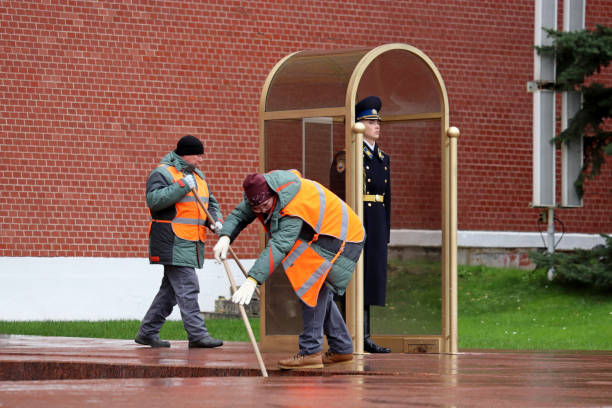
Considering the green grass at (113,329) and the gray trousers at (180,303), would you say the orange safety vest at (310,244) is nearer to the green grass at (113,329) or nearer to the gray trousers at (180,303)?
the gray trousers at (180,303)

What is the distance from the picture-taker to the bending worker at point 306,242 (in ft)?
22.9

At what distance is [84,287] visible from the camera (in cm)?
1459

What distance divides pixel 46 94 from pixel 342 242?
26.9 feet

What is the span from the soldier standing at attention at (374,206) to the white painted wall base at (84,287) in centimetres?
637

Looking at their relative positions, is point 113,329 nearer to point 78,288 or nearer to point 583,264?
point 78,288

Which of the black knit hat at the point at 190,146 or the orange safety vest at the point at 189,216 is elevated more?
the black knit hat at the point at 190,146

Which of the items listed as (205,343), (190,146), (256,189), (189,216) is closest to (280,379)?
(256,189)

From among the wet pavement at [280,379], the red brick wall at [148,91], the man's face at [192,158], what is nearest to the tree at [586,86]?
the red brick wall at [148,91]

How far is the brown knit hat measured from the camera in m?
6.92

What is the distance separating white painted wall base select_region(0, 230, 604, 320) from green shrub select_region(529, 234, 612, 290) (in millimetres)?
4055

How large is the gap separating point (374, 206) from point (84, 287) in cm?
675

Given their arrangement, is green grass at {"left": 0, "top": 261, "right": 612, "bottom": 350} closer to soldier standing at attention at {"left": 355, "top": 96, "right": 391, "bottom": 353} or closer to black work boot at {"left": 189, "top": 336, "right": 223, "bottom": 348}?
soldier standing at attention at {"left": 355, "top": 96, "right": 391, "bottom": 353}

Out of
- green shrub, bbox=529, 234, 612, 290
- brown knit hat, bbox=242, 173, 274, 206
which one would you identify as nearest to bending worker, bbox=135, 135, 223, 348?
brown knit hat, bbox=242, 173, 274, 206

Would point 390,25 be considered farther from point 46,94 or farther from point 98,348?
point 98,348
